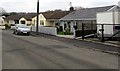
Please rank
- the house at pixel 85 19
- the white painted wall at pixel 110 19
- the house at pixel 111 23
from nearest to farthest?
the house at pixel 111 23
the white painted wall at pixel 110 19
the house at pixel 85 19

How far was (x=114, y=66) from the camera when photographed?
11719 mm

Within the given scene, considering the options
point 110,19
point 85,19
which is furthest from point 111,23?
point 85,19

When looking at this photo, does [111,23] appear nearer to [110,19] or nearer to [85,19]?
[110,19]

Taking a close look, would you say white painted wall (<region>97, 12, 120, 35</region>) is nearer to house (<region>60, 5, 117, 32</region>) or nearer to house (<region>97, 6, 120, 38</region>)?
house (<region>97, 6, 120, 38</region>)

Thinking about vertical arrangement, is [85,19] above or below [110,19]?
above

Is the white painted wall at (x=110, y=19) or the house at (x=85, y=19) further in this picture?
the house at (x=85, y=19)

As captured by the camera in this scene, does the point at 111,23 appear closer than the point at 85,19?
Yes

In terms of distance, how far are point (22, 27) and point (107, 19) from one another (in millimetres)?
17323

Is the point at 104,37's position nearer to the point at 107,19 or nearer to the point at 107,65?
the point at 107,19

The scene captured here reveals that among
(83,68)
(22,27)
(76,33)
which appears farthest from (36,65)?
(22,27)

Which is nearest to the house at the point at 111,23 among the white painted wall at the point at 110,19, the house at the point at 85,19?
the white painted wall at the point at 110,19

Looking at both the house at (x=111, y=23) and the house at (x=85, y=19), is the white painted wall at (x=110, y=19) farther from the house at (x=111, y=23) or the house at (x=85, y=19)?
the house at (x=85, y=19)

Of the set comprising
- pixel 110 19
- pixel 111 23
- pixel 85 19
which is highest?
pixel 85 19

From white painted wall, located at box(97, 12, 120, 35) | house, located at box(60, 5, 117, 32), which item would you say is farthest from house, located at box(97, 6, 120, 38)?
house, located at box(60, 5, 117, 32)
